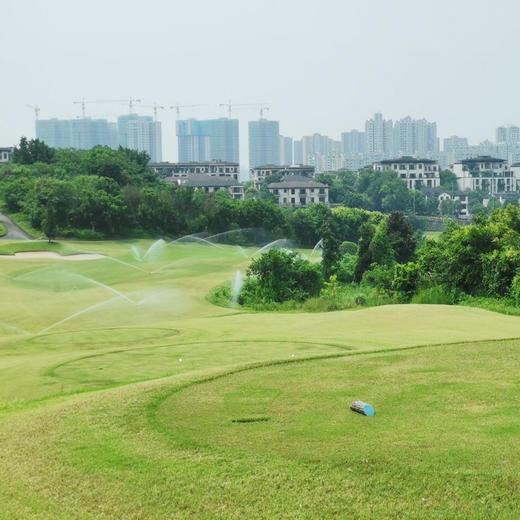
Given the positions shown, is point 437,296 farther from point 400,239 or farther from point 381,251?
point 400,239

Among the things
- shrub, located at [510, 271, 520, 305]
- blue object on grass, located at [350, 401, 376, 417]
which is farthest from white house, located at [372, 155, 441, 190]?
blue object on grass, located at [350, 401, 376, 417]

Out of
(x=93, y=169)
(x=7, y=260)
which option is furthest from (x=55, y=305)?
(x=93, y=169)

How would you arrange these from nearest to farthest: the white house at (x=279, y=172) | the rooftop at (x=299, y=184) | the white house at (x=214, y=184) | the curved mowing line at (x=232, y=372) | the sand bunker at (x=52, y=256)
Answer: the curved mowing line at (x=232, y=372) < the sand bunker at (x=52, y=256) < the white house at (x=214, y=184) < the rooftop at (x=299, y=184) < the white house at (x=279, y=172)

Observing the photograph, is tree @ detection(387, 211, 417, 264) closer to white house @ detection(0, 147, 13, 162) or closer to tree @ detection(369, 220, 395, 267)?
tree @ detection(369, 220, 395, 267)

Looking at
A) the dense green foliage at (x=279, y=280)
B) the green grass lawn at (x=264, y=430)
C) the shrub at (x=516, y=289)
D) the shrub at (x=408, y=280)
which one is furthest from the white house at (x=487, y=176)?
the green grass lawn at (x=264, y=430)

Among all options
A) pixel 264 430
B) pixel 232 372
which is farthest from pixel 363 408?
pixel 232 372

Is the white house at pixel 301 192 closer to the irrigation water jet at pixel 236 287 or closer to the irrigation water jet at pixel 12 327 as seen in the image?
the irrigation water jet at pixel 236 287

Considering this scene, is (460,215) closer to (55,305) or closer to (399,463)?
(55,305)
